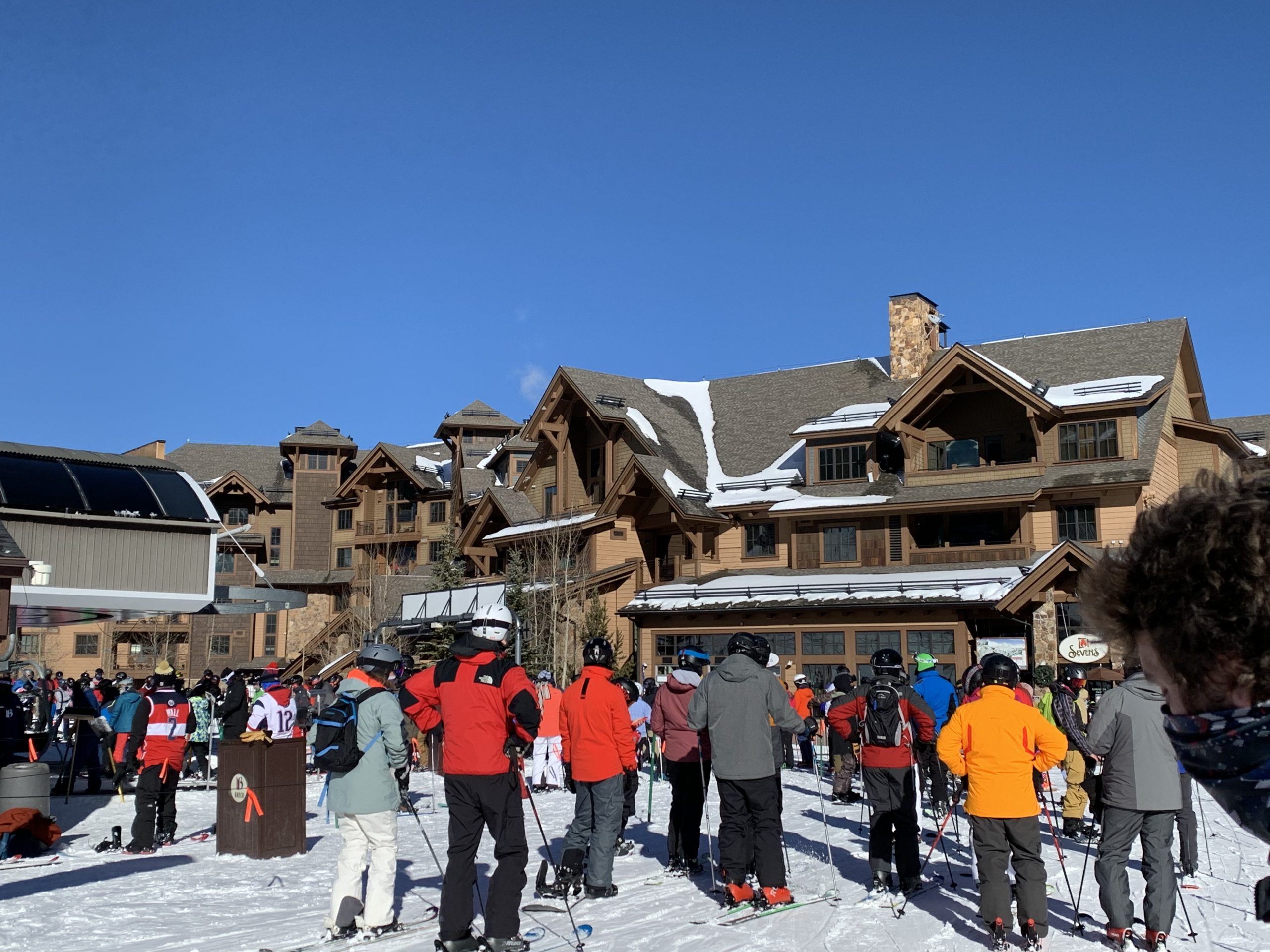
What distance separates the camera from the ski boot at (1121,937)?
293 inches

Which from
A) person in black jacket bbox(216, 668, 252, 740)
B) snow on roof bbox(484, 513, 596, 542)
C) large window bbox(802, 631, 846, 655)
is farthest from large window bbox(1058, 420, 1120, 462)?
person in black jacket bbox(216, 668, 252, 740)

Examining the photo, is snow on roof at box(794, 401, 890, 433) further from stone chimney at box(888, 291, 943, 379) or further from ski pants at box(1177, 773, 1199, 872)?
ski pants at box(1177, 773, 1199, 872)

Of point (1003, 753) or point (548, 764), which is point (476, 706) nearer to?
point (1003, 753)

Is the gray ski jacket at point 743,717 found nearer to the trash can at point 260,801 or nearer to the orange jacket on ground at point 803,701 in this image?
the trash can at point 260,801

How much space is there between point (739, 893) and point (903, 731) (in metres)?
1.89

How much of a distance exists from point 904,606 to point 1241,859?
635 inches

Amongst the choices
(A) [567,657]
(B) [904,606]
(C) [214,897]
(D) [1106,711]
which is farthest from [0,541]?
(A) [567,657]

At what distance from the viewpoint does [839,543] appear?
105 ft

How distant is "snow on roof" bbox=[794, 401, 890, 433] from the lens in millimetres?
32219

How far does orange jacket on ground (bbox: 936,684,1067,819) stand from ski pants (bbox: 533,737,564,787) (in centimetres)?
1063

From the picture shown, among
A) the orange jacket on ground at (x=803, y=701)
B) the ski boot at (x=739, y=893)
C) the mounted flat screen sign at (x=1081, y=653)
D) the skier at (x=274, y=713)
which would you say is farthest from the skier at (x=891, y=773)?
the mounted flat screen sign at (x=1081, y=653)

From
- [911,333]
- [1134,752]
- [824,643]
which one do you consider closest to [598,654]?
[1134,752]

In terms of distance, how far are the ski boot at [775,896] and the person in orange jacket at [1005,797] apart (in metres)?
1.55

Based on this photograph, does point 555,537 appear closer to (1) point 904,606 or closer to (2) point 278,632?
(1) point 904,606
